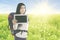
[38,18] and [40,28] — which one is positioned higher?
[38,18]

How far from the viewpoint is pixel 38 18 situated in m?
2.17

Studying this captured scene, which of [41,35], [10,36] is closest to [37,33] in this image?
[41,35]

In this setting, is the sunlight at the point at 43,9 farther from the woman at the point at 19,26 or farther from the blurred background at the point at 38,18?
the woman at the point at 19,26

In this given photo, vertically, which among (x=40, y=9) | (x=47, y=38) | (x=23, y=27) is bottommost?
(x=47, y=38)

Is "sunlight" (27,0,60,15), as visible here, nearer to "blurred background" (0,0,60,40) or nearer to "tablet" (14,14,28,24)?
"blurred background" (0,0,60,40)

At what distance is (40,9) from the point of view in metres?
2.19

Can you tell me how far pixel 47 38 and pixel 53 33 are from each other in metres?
0.09

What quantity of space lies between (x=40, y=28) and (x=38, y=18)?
0.12m

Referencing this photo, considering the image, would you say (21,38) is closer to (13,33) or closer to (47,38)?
(13,33)

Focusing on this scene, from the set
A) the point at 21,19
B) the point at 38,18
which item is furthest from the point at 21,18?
the point at 38,18

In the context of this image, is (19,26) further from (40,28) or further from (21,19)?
(40,28)

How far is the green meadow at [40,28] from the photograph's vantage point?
2.14m

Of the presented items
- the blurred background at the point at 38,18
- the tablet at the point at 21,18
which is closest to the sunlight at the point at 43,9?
the blurred background at the point at 38,18

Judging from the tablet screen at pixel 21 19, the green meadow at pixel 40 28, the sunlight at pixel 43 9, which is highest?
the sunlight at pixel 43 9
